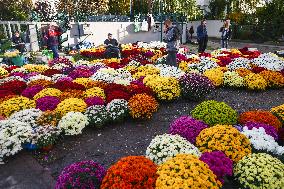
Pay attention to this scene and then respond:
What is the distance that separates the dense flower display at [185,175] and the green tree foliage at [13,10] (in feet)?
103

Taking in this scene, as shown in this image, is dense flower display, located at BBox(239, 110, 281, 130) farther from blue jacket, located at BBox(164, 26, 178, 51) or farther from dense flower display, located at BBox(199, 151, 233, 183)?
blue jacket, located at BBox(164, 26, 178, 51)

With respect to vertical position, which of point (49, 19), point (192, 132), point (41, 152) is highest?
point (49, 19)

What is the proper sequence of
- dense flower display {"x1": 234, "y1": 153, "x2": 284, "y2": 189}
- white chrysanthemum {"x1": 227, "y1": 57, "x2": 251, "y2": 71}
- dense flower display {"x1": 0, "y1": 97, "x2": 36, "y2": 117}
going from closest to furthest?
dense flower display {"x1": 234, "y1": 153, "x2": 284, "y2": 189} < dense flower display {"x1": 0, "y1": 97, "x2": 36, "y2": 117} < white chrysanthemum {"x1": 227, "y1": 57, "x2": 251, "y2": 71}

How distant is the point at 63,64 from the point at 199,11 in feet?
109

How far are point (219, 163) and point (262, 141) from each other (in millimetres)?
1486

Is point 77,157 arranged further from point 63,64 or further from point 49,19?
point 49,19

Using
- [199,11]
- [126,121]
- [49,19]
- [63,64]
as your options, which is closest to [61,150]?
[126,121]

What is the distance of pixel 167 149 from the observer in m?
5.35

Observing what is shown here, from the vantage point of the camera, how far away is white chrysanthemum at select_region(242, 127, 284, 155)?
229 inches

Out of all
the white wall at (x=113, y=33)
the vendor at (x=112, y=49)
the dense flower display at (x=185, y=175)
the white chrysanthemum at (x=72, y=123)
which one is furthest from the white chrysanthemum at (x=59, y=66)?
the white wall at (x=113, y=33)

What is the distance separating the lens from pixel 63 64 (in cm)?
1561

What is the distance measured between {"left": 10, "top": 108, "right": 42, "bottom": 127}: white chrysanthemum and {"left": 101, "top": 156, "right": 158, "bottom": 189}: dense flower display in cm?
352

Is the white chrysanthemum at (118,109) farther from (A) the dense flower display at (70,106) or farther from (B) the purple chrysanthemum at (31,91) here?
(B) the purple chrysanthemum at (31,91)

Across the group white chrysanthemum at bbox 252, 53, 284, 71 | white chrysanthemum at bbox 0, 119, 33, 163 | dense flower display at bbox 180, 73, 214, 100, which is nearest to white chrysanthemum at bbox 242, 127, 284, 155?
dense flower display at bbox 180, 73, 214, 100
